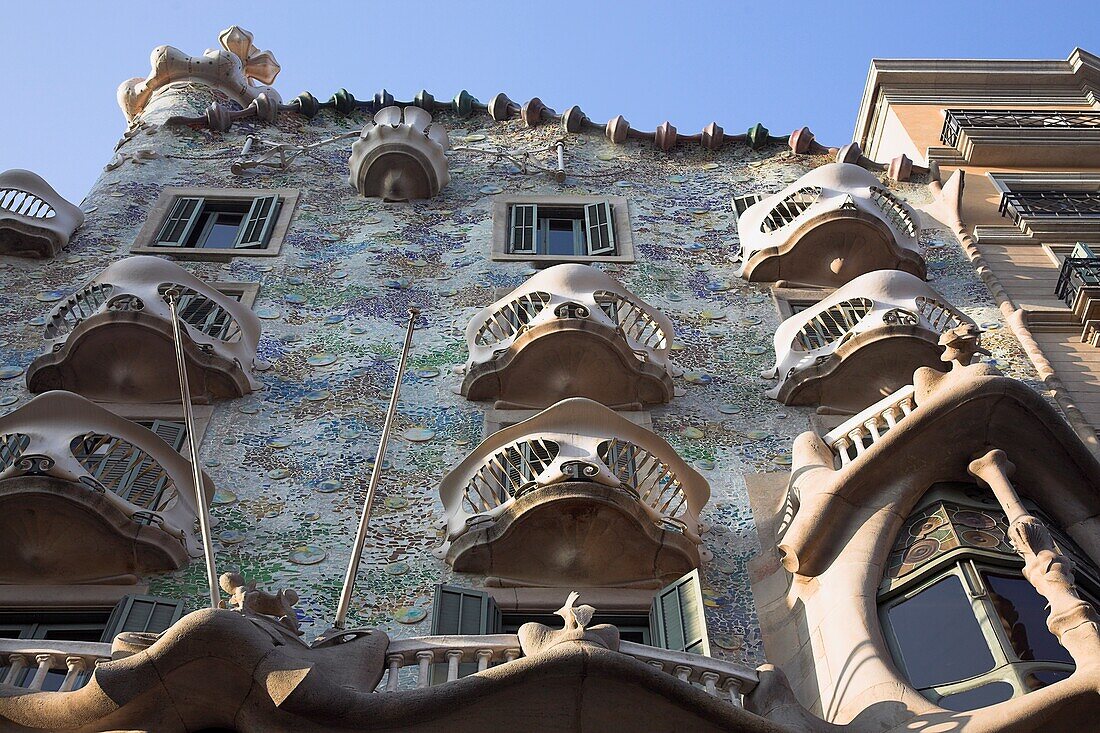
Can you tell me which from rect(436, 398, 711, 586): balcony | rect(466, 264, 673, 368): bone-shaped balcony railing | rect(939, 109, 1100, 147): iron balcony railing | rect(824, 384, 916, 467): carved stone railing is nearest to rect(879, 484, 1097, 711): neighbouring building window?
rect(824, 384, 916, 467): carved stone railing

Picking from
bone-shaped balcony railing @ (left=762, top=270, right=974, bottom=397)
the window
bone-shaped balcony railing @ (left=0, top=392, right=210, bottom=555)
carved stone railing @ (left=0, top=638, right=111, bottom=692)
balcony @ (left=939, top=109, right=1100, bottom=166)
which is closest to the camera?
carved stone railing @ (left=0, top=638, right=111, bottom=692)

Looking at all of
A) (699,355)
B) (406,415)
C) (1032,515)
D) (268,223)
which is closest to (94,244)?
(268,223)

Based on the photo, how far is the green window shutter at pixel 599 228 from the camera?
15.2 metres

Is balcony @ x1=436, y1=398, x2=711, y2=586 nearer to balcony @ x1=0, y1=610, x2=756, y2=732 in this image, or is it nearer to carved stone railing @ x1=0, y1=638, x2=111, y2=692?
balcony @ x1=0, y1=610, x2=756, y2=732

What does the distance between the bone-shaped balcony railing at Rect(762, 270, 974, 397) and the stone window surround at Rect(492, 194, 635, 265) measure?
2670mm

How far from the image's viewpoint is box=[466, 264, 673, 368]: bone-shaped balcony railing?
39.8 ft

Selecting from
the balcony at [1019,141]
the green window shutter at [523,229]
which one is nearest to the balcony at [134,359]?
the green window shutter at [523,229]

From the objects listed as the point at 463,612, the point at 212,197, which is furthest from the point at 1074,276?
the point at 212,197

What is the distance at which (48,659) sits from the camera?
734cm

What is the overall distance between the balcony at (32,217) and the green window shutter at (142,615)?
6.68m

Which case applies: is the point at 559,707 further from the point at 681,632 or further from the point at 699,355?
the point at 699,355

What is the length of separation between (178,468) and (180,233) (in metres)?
5.52

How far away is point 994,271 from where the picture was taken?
14625mm

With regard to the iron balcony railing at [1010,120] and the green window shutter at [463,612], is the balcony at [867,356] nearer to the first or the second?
the green window shutter at [463,612]
